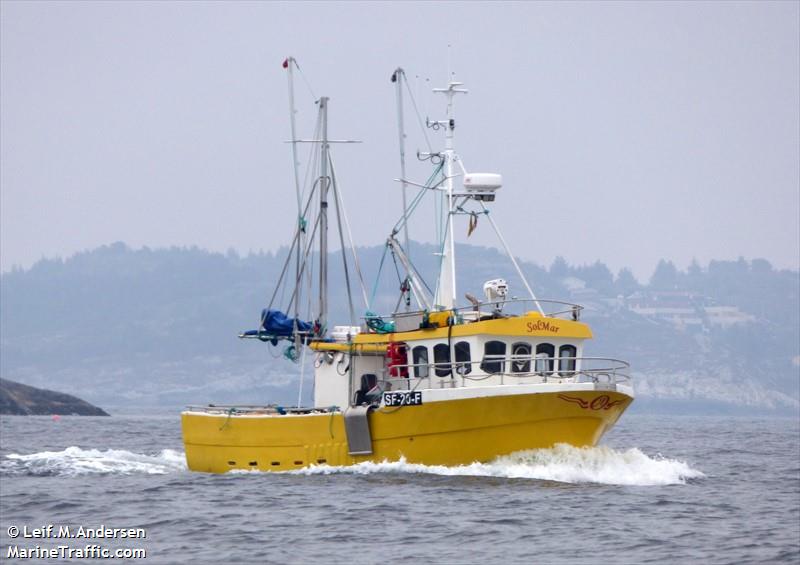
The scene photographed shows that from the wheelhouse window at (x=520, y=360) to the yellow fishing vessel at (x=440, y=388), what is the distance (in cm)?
4

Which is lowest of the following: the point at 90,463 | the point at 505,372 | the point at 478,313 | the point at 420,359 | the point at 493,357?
the point at 90,463

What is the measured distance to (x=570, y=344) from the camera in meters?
36.3

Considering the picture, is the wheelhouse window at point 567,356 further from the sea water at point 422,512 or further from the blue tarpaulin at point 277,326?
the blue tarpaulin at point 277,326

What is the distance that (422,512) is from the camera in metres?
28.8

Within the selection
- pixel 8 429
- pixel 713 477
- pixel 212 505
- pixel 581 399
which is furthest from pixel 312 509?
pixel 8 429

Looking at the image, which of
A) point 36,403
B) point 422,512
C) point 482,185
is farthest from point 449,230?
point 36,403

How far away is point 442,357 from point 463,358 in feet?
2.35

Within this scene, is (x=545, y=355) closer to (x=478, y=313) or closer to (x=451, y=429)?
(x=478, y=313)

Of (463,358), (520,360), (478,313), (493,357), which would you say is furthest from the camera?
(478,313)

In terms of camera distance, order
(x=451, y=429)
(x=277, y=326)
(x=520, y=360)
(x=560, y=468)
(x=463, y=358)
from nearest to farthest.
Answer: (x=560, y=468)
(x=451, y=429)
(x=520, y=360)
(x=463, y=358)
(x=277, y=326)

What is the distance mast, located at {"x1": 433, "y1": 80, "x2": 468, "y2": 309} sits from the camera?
37.4 m

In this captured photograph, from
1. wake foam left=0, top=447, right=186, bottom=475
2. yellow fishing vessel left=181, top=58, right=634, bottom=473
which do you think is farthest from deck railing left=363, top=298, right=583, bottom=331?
wake foam left=0, top=447, right=186, bottom=475

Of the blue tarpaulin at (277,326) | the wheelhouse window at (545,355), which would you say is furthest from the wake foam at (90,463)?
the wheelhouse window at (545,355)

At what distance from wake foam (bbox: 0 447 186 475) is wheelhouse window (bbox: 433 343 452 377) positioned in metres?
9.47
